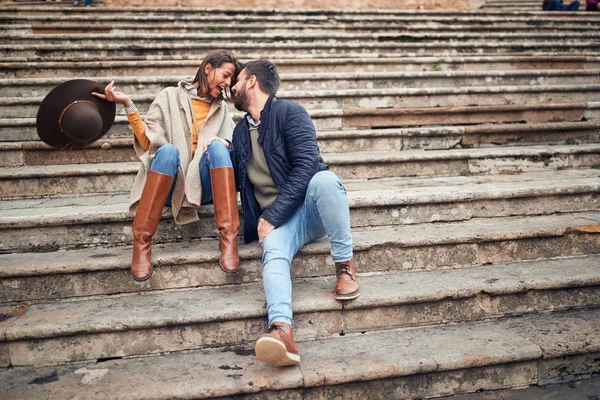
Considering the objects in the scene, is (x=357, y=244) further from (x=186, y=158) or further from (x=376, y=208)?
(x=186, y=158)

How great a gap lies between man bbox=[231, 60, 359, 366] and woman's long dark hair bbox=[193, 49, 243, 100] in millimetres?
160

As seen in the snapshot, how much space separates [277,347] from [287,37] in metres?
4.91

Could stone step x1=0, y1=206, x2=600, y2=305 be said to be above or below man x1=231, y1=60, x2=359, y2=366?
below

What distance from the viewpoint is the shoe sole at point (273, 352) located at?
184 centimetres

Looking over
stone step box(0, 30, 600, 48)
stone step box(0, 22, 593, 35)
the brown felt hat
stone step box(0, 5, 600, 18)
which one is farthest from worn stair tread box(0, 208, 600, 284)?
stone step box(0, 5, 600, 18)

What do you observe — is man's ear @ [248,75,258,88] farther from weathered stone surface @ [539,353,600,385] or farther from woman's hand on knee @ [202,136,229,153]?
weathered stone surface @ [539,353,600,385]

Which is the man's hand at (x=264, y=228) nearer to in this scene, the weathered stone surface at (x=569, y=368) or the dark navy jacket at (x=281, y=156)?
the dark navy jacket at (x=281, y=156)

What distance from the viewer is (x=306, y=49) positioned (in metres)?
5.71

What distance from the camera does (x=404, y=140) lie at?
4.02 metres

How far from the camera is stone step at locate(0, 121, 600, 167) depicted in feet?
11.9

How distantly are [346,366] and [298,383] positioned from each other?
0.22 meters

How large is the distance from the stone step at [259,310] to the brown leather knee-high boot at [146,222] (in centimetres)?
15

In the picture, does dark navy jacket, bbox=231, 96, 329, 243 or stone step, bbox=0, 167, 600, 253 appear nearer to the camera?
dark navy jacket, bbox=231, 96, 329, 243

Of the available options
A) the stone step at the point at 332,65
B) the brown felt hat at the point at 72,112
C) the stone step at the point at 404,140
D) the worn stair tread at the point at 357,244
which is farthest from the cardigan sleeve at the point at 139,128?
the stone step at the point at 332,65
